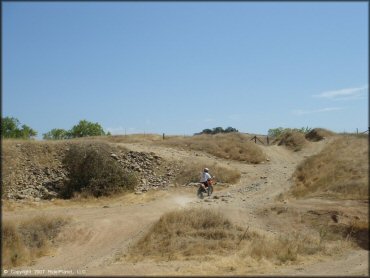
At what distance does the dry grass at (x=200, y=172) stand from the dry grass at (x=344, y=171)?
1602 cm

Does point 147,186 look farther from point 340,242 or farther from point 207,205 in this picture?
point 340,242

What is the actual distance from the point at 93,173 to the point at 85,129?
37384 mm

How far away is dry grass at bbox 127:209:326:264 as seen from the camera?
472 inches

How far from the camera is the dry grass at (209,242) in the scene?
11980 millimetres

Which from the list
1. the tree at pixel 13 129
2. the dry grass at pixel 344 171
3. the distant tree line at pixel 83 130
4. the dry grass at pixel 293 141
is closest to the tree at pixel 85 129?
the distant tree line at pixel 83 130

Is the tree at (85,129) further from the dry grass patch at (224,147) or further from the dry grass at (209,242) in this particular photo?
the dry grass at (209,242)

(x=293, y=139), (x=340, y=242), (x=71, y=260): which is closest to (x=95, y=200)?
(x=71, y=260)

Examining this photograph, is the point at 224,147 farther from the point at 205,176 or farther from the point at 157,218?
the point at 157,218

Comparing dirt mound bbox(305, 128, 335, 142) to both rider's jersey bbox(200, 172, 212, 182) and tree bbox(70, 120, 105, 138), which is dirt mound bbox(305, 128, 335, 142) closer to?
rider's jersey bbox(200, 172, 212, 182)

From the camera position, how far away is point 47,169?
25656 mm

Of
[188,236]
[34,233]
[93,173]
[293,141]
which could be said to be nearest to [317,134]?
[293,141]

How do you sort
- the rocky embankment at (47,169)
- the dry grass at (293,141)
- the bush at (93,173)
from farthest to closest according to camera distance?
the dry grass at (293,141)
the bush at (93,173)
the rocky embankment at (47,169)

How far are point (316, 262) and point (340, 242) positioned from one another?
47.8 inches

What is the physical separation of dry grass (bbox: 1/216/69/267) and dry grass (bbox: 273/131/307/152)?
23.3 meters
